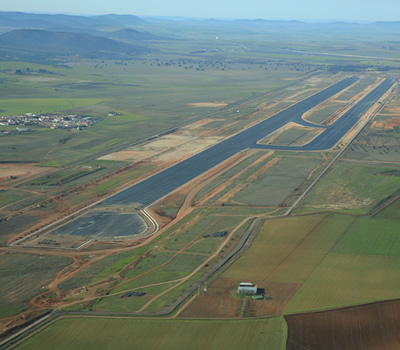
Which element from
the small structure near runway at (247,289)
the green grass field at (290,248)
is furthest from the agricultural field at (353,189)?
the small structure near runway at (247,289)

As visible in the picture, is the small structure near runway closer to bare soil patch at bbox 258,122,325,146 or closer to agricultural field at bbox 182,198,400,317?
agricultural field at bbox 182,198,400,317

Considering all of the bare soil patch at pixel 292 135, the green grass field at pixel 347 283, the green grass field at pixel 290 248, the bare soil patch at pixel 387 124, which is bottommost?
the green grass field at pixel 290 248

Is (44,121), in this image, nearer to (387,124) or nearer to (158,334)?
(387,124)

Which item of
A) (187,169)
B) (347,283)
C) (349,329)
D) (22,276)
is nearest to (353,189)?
(187,169)

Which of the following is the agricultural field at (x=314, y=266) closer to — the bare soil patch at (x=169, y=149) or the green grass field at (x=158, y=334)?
the green grass field at (x=158, y=334)

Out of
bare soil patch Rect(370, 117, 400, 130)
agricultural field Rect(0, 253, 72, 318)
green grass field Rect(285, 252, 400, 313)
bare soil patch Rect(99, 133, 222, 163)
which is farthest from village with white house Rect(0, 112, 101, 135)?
green grass field Rect(285, 252, 400, 313)

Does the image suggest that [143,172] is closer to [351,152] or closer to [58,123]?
[351,152]
